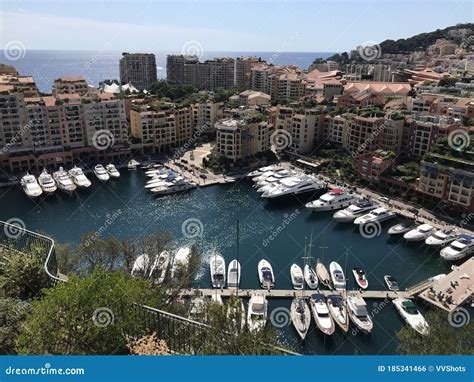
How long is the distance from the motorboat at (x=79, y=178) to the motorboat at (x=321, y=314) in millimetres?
13707

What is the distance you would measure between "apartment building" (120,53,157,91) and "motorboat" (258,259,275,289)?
3875 centimetres

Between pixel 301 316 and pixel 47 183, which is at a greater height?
pixel 47 183

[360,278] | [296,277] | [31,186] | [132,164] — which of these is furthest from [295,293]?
[132,164]

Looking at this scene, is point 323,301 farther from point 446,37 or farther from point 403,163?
point 446,37

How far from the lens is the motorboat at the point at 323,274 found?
1296 cm

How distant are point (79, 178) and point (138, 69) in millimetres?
30854

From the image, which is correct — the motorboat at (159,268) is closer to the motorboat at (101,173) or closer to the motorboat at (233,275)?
the motorboat at (233,275)

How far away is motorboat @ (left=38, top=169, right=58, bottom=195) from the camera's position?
20062 millimetres

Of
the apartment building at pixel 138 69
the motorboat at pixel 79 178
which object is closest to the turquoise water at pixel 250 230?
the motorboat at pixel 79 178

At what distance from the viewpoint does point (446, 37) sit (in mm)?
62125

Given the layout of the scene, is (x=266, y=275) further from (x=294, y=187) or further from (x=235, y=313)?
(x=294, y=187)

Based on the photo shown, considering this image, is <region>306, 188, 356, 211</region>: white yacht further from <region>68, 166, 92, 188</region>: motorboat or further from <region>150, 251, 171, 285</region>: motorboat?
<region>68, 166, 92, 188</region>: motorboat

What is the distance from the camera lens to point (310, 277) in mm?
12945

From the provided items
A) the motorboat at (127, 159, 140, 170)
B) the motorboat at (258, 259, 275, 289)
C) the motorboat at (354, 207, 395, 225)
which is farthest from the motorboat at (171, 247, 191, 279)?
the motorboat at (127, 159, 140, 170)
